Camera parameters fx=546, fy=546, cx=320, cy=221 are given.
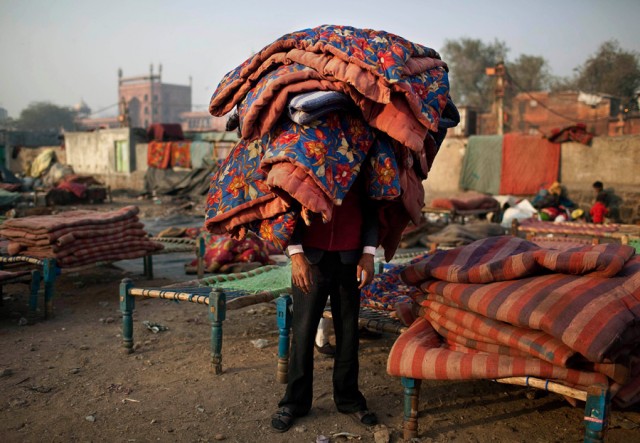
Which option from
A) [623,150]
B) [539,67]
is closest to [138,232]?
[623,150]

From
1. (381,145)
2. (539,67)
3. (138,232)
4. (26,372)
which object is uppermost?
(539,67)

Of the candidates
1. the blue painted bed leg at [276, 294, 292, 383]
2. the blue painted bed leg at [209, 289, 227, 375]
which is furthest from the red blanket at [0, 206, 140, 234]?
the blue painted bed leg at [276, 294, 292, 383]

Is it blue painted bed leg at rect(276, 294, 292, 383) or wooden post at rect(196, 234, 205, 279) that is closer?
blue painted bed leg at rect(276, 294, 292, 383)

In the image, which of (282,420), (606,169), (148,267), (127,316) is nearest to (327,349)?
(282,420)

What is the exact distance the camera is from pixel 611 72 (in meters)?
31.1

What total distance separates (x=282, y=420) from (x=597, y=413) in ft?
4.88

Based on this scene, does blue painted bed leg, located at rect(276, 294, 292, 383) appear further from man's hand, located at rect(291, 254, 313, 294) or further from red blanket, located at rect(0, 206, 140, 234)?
red blanket, located at rect(0, 206, 140, 234)

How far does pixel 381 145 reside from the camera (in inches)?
106

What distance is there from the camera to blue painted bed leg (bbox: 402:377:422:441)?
2711mm

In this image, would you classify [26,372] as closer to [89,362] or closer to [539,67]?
[89,362]

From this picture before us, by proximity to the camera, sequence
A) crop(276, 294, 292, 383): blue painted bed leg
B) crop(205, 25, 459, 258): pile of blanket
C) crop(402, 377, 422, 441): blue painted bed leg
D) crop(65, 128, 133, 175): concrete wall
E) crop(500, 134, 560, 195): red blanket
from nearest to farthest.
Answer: crop(205, 25, 459, 258): pile of blanket → crop(402, 377, 422, 441): blue painted bed leg → crop(276, 294, 292, 383): blue painted bed leg → crop(500, 134, 560, 195): red blanket → crop(65, 128, 133, 175): concrete wall

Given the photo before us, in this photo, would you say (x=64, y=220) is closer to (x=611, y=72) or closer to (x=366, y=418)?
(x=366, y=418)

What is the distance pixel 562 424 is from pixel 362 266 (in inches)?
53.3

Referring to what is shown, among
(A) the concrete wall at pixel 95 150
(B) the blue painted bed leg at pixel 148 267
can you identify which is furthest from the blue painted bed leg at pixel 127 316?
(A) the concrete wall at pixel 95 150
